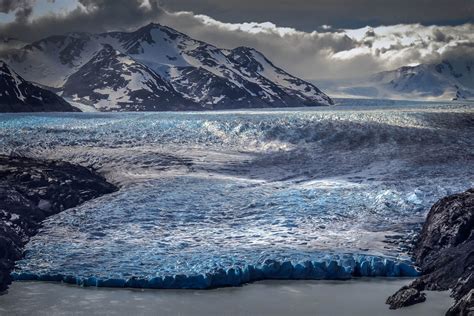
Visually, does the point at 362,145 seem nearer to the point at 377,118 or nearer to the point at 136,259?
the point at 377,118

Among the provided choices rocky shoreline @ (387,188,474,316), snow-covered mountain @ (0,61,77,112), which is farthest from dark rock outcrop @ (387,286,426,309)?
snow-covered mountain @ (0,61,77,112)

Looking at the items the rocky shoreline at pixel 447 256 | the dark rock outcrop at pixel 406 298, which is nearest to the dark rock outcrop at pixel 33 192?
the dark rock outcrop at pixel 406 298

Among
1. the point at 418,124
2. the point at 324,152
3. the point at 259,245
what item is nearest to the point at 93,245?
the point at 259,245

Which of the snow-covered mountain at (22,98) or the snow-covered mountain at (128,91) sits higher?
the snow-covered mountain at (128,91)

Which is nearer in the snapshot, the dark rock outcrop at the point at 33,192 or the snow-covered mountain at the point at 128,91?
the dark rock outcrop at the point at 33,192

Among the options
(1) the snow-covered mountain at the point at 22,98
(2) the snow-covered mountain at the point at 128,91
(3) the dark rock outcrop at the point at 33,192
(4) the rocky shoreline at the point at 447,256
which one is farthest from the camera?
(2) the snow-covered mountain at the point at 128,91

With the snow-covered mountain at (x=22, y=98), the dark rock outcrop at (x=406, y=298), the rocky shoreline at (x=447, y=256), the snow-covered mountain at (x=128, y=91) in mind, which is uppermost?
the snow-covered mountain at (x=128, y=91)

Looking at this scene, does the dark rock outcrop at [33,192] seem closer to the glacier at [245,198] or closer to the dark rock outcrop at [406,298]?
the glacier at [245,198]

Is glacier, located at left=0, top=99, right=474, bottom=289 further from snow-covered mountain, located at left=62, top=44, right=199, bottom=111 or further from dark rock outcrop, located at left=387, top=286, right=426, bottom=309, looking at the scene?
snow-covered mountain, located at left=62, top=44, right=199, bottom=111
